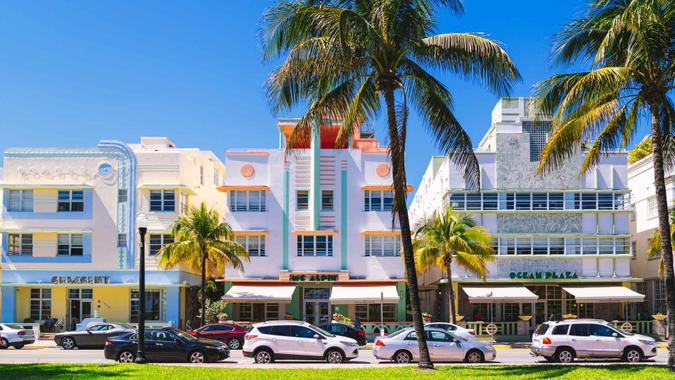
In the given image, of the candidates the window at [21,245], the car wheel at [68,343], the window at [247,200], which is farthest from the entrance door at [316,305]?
the window at [21,245]

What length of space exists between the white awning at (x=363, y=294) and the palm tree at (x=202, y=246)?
569 cm

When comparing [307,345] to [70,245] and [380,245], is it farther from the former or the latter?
[70,245]

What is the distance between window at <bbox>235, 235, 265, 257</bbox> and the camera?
49188mm

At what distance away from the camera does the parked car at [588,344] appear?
29578mm

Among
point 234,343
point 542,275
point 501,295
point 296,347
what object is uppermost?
point 542,275

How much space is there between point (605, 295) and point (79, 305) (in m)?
30.8

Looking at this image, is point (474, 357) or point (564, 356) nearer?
point (564, 356)

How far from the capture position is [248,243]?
49312 mm

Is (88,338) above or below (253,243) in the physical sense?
below

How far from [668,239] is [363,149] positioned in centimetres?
2804

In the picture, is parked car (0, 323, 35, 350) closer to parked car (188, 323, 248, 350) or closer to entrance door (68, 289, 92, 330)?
parked car (188, 323, 248, 350)

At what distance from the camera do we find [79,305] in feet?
165

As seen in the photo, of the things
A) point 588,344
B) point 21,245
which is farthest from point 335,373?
point 21,245

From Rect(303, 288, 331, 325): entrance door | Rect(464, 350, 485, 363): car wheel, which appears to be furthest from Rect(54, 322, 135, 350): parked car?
Rect(464, 350, 485, 363): car wheel
